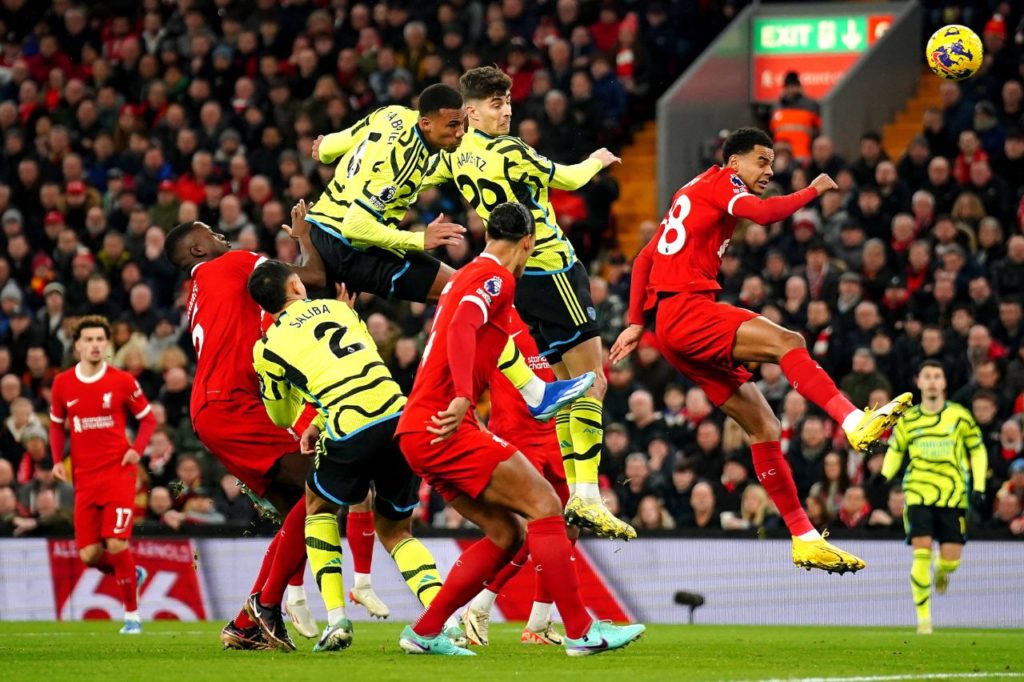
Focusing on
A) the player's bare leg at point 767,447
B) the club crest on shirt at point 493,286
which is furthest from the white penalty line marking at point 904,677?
the club crest on shirt at point 493,286

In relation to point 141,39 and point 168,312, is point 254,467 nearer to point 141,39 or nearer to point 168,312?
point 168,312

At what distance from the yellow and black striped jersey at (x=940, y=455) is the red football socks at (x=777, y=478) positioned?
417 centimetres

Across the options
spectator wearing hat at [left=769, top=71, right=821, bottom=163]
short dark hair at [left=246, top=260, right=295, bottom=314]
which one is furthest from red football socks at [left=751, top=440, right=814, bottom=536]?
spectator wearing hat at [left=769, top=71, right=821, bottom=163]

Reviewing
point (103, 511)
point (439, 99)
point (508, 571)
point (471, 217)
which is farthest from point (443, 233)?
point (471, 217)

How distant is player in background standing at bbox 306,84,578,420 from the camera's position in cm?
1091

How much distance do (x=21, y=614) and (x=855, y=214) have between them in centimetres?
918

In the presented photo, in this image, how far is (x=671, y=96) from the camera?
20875mm

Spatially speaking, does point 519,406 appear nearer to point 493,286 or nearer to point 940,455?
point 493,286

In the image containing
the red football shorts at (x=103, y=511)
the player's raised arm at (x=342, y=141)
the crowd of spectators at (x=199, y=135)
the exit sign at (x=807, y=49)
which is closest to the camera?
the player's raised arm at (x=342, y=141)

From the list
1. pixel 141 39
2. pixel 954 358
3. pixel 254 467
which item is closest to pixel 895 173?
pixel 954 358

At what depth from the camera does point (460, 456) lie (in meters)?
8.86

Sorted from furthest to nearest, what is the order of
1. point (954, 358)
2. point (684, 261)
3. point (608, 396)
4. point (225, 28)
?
point (225, 28) < point (608, 396) < point (954, 358) < point (684, 261)

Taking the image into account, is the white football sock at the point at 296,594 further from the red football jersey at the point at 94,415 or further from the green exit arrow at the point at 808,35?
the green exit arrow at the point at 808,35

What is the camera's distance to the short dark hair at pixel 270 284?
9.80m
